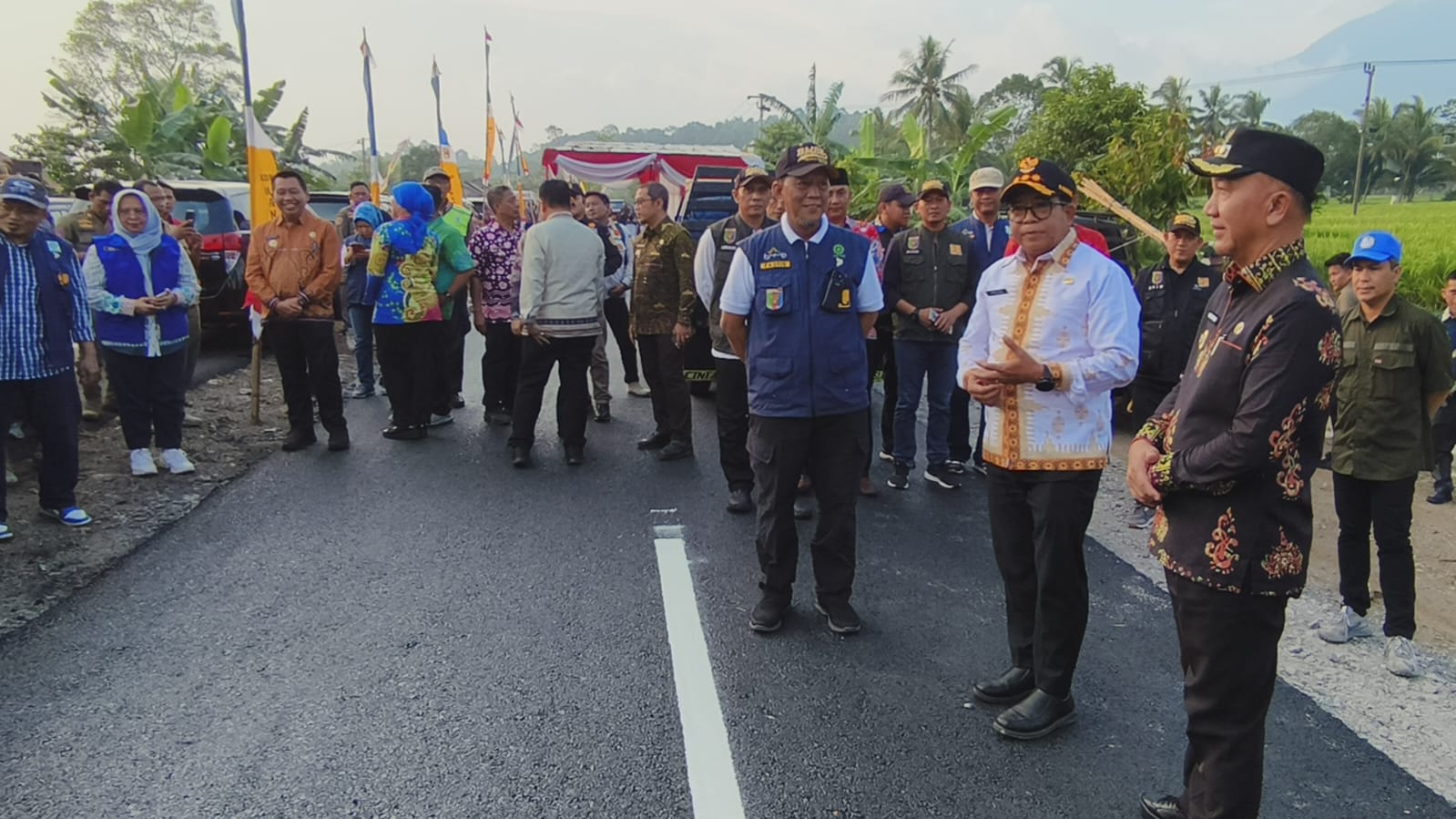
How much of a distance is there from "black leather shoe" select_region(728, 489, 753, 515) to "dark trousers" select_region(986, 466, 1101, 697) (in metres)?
Answer: 2.31

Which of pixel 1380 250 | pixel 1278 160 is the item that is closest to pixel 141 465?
pixel 1278 160

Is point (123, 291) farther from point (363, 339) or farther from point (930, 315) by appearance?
point (930, 315)

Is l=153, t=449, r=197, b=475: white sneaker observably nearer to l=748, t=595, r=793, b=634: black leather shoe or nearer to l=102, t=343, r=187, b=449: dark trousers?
l=102, t=343, r=187, b=449: dark trousers

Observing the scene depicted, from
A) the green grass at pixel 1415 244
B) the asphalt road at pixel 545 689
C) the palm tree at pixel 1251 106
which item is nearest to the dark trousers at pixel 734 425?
the asphalt road at pixel 545 689

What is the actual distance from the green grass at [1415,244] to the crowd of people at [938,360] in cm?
296

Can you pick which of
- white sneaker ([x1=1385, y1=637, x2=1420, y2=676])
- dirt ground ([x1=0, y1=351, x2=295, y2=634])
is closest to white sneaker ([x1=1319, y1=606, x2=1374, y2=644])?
white sneaker ([x1=1385, y1=637, x2=1420, y2=676])

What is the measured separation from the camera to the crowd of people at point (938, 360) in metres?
2.28

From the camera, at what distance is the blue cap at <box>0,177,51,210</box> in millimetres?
4949

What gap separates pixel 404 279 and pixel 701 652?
441 centimetres

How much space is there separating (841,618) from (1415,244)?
1744cm

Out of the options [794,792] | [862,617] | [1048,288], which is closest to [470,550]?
[862,617]

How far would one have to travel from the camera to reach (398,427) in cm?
716

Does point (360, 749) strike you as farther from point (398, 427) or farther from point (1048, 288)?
point (398, 427)

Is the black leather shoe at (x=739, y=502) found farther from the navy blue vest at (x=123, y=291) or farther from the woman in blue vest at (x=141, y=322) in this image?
the navy blue vest at (x=123, y=291)
